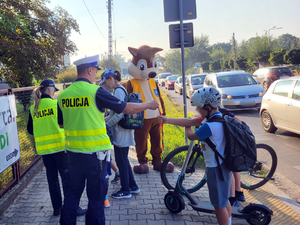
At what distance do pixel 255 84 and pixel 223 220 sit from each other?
33.3 feet

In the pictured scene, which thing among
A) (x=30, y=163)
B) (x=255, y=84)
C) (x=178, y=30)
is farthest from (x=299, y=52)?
(x=30, y=163)

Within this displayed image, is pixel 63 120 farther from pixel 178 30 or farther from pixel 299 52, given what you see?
pixel 299 52

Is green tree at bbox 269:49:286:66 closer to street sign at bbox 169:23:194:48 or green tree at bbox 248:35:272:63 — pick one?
green tree at bbox 248:35:272:63

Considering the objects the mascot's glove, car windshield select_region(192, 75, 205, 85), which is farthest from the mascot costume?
car windshield select_region(192, 75, 205, 85)

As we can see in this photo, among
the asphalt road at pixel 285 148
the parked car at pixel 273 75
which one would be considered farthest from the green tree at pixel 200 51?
the asphalt road at pixel 285 148

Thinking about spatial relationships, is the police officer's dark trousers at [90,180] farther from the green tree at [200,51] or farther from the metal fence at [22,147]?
the green tree at [200,51]

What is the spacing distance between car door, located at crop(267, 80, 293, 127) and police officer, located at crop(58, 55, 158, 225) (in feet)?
18.6

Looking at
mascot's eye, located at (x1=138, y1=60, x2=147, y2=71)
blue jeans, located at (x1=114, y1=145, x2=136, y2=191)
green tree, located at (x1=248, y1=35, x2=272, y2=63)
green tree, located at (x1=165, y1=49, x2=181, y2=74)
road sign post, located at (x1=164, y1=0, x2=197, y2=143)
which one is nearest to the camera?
blue jeans, located at (x1=114, y1=145, x2=136, y2=191)

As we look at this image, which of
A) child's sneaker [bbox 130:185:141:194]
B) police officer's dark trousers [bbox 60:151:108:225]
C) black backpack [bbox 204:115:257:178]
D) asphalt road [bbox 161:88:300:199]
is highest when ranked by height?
black backpack [bbox 204:115:257:178]

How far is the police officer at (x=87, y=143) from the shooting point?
2.65m

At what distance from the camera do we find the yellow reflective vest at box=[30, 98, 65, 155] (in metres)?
3.46

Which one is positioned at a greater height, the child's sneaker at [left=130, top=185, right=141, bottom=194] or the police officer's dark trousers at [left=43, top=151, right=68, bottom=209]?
the police officer's dark trousers at [left=43, top=151, right=68, bottom=209]

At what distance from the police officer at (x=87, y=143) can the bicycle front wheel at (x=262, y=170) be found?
2403 mm

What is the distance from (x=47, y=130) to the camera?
3.50 meters
